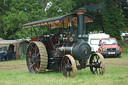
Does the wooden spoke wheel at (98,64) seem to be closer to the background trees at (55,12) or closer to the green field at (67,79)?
the green field at (67,79)

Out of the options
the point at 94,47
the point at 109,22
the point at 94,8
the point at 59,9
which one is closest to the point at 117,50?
the point at 94,47

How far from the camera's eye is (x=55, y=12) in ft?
82.1

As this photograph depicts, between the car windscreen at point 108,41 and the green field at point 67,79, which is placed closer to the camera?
the green field at point 67,79

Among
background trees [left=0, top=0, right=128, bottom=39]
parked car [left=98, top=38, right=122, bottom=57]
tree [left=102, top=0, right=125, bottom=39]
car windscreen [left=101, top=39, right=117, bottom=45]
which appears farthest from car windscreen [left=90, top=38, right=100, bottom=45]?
tree [left=102, top=0, right=125, bottom=39]

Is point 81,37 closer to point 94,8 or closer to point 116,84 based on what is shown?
point 116,84

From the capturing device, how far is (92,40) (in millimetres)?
24250

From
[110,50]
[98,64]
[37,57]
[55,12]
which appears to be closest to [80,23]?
[98,64]

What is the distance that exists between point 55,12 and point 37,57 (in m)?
14.8

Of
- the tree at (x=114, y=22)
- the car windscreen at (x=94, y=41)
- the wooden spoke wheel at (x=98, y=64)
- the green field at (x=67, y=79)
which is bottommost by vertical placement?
the green field at (x=67, y=79)

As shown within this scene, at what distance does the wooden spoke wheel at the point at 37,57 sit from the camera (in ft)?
33.2

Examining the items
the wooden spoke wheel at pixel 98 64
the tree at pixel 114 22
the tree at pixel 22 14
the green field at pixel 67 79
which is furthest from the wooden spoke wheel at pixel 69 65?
the tree at pixel 114 22

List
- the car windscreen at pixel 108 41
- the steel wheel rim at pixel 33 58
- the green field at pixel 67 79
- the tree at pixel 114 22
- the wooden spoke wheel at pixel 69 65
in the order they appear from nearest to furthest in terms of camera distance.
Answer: the green field at pixel 67 79
the wooden spoke wheel at pixel 69 65
the steel wheel rim at pixel 33 58
the car windscreen at pixel 108 41
the tree at pixel 114 22

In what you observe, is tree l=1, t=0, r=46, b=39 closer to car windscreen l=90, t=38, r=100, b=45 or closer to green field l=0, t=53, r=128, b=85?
car windscreen l=90, t=38, r=100, b=45

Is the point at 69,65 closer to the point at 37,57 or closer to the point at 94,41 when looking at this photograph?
the point at 37,57
